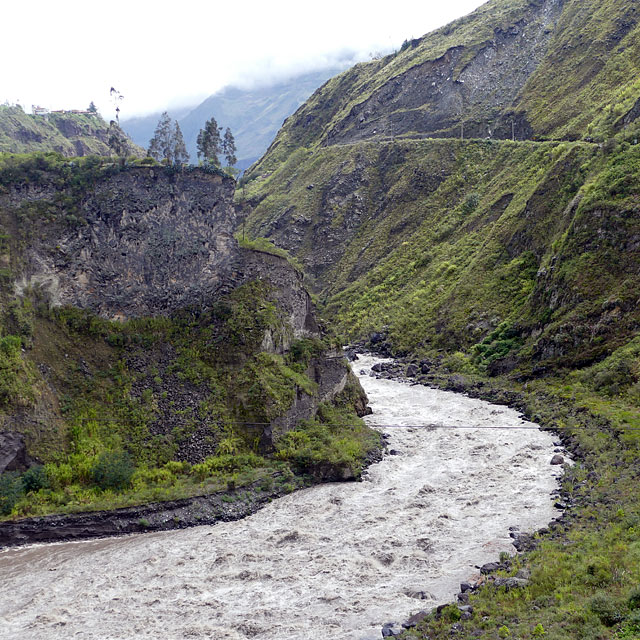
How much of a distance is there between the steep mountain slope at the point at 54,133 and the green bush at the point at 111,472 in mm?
84846

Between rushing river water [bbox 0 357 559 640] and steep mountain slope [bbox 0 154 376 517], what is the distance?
3.63 metres

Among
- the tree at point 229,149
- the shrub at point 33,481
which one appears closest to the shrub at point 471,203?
the tree at point 229,149

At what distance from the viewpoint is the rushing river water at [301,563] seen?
2206 cm

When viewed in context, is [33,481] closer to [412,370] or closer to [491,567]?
[491,567]

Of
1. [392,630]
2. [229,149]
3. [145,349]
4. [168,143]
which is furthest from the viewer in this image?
[229,149]

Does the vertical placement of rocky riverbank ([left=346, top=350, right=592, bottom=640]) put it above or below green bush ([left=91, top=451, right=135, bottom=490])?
below

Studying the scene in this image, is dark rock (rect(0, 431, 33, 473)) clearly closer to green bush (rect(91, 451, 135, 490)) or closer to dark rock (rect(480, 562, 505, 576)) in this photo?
green bush (rect(91, 451, 135, 490))

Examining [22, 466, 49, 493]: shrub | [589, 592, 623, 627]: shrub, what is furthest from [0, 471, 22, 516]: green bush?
[589, 592, 623, 627]: shrub

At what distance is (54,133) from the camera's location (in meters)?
125

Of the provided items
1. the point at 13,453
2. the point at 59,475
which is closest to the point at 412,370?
the point at 59,475

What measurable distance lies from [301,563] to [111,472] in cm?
1303

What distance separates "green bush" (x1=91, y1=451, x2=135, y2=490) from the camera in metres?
Result: 32.4

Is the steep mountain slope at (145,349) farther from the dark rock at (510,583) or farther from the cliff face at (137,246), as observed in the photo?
the dark rock at (510,583)

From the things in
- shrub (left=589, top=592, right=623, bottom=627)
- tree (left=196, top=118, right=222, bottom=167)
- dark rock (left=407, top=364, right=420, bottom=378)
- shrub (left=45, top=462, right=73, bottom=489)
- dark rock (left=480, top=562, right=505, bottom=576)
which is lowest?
dark rock (left=407, top=364, right=420, bottom=378)
